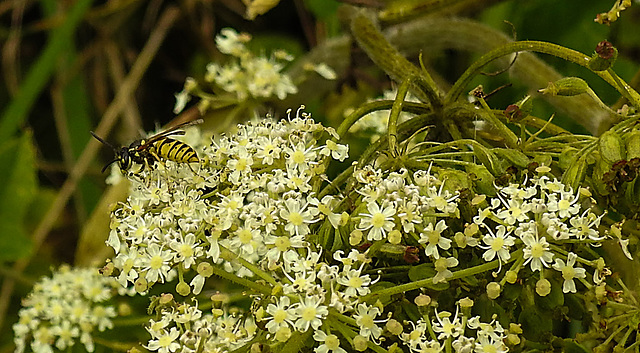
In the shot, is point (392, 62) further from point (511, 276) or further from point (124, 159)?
point (511, 276)

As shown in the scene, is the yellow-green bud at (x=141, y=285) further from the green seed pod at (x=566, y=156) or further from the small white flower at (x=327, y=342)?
the green seed pod at (x=566, y=156)

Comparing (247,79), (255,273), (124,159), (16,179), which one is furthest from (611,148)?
(16,179)

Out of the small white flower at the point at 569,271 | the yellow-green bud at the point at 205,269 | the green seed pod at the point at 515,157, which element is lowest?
the small white flower at the point at 569,271

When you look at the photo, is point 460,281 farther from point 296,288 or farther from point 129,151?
point 129,151

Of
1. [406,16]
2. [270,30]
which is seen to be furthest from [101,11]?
[406,16]

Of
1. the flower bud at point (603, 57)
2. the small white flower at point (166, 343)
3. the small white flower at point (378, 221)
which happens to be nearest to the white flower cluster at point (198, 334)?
the small white flower at point (166, 343)
